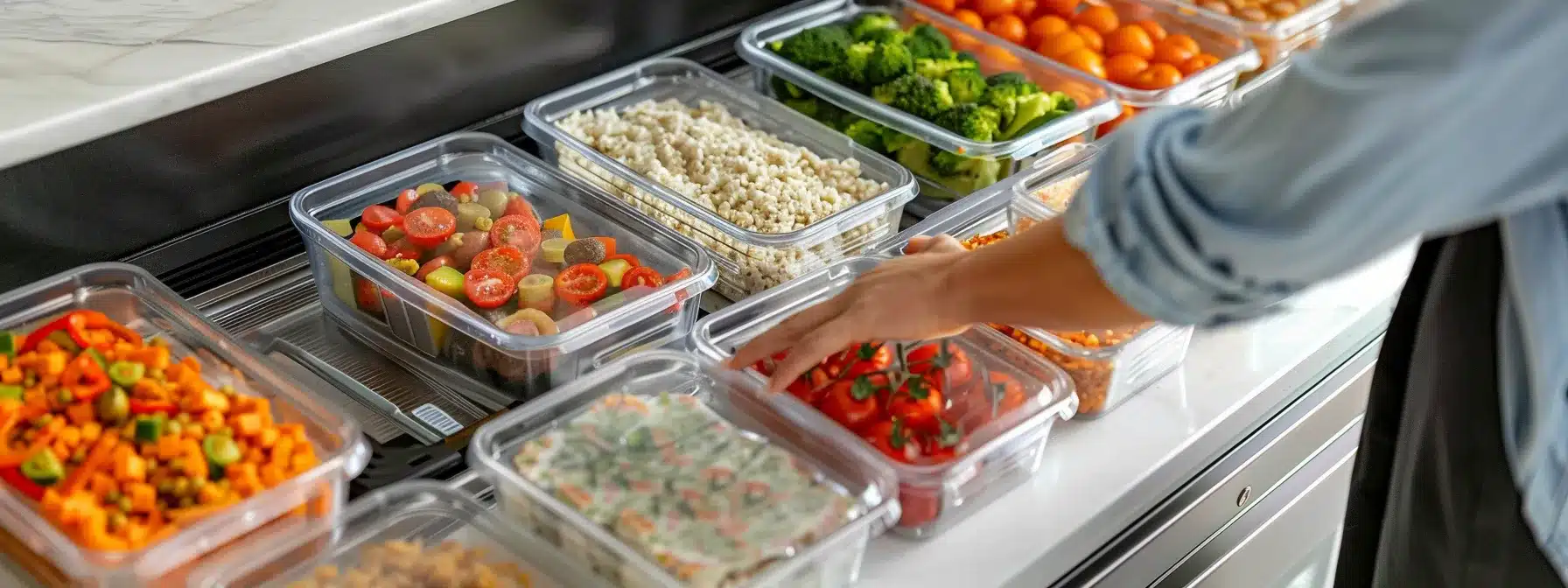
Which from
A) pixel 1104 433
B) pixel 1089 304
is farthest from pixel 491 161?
pixel 1089 304

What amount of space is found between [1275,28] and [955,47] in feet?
1.64

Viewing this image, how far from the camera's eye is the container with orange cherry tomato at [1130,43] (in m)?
2.06

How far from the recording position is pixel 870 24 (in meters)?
2.14

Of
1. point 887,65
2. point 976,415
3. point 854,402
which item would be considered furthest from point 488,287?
point 887,65

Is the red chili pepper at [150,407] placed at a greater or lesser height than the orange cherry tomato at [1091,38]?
greater

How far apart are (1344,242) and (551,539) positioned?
71 cm

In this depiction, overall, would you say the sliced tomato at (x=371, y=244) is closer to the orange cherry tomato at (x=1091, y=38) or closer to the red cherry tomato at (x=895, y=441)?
the red cherry tomato at (x=895, y=441)

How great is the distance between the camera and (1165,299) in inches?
33.8

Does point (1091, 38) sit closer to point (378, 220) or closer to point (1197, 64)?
point (1197, 64)

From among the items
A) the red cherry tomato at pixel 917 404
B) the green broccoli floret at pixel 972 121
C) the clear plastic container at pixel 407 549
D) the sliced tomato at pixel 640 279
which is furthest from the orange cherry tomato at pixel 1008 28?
the clear plastic container at pixel 407 549

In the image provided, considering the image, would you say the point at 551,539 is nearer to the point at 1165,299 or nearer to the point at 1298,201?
the point at 1165,299

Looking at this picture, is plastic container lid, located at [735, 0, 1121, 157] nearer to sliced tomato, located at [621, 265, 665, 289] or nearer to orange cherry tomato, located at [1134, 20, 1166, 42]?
orange cherry tomato, located at [1134, 20, 1166, 42]

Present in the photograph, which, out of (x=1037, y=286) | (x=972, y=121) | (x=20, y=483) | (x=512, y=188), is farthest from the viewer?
(x=972, y=121)

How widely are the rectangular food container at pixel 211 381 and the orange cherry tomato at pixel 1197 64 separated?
1.39 m
